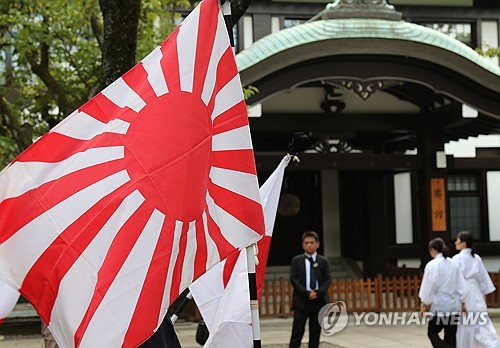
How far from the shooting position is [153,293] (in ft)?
12.3

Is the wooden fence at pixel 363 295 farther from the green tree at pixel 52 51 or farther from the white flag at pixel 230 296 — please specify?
the white flag at pixel 230 296

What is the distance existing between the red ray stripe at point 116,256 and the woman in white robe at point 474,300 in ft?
23.8

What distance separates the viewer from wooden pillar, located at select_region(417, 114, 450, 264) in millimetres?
17438

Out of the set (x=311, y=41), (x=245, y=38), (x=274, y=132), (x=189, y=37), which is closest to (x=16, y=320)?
(x=274, y=132)

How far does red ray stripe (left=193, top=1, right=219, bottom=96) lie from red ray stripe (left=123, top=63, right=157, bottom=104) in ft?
0.82

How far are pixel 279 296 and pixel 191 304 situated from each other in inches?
79.5

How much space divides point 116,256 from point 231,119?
1.07 m

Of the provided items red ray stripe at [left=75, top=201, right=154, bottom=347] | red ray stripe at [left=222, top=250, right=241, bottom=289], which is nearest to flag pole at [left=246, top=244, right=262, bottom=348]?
red ray stripe at [left=75, top=201, right=154, bottom=347]

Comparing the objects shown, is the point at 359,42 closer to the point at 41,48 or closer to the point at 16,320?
the point at 41,48

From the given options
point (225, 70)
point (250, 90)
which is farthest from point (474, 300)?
A: point (225, 70)

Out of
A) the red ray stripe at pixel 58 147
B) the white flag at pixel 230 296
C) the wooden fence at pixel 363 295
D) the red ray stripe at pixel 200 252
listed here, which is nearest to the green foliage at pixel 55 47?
the wooden fence at pixel 363 295

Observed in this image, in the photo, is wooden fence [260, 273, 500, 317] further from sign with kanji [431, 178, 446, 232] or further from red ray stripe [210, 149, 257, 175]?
red ray stripe [210, 149, 257, 175]

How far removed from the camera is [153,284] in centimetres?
375

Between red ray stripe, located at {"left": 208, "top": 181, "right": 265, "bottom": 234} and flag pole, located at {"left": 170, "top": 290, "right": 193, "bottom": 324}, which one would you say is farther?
flag pole, located at {"left": 170, "top": 290, "right": 193, "bottom": 324}
